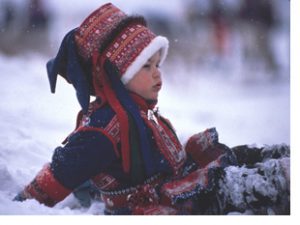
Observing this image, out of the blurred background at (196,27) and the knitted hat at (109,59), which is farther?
the blurred background at (196,27)

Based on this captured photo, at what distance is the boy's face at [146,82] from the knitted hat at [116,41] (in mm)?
22

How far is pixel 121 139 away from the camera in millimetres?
1308

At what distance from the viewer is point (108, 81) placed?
4.53 ft

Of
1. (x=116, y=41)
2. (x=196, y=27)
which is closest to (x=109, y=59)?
(x=116, y=41)

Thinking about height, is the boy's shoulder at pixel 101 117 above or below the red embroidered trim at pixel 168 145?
above

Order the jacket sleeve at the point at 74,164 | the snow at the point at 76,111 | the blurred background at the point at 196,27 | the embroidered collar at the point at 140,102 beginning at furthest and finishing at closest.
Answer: the blurred background at the point at 196,27 < the snow at the point at 76,111 < the embroidered collar at the point at 140,102 < the jacket sleeve at the point at 74,164

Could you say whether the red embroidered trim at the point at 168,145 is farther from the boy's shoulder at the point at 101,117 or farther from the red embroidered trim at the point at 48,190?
the red embroidered trim at the point at 48,190

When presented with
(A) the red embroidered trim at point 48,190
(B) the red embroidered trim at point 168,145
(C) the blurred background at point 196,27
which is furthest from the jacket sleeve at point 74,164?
(C) the blurred background at point 196,27

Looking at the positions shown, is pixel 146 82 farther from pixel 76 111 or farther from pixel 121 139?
pixel 76 111

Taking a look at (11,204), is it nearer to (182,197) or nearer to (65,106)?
A: (182,197)

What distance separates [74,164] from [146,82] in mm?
331

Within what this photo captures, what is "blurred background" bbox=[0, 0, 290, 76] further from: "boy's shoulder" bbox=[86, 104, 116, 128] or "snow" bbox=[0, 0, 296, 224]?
"boy's shoulder" bbox=[86, 104, 116, 128]

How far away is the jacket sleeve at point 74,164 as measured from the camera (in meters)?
1.29
